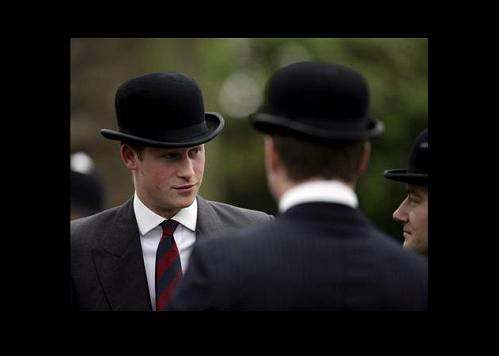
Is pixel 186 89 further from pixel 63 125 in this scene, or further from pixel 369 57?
pixel 369 57

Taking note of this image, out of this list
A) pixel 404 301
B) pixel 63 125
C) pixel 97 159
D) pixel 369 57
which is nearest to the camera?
pixel 404 301

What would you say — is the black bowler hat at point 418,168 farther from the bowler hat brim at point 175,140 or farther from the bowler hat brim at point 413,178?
the bowler hat brim at point 175,140

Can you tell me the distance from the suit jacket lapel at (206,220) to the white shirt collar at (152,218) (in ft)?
0.10

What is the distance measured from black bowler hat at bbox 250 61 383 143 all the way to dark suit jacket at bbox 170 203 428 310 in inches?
12.0

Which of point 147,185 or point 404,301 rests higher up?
point 147,185

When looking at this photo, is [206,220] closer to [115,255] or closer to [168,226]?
[168,226]

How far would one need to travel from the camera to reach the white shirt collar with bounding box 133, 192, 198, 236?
484 cm

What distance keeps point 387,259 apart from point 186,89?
167 cm

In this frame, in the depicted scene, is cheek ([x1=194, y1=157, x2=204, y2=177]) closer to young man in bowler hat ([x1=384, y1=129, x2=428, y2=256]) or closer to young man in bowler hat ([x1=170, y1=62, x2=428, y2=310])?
young man in bowler hat ([x1=384, y1=129, x2=428, y2=256])

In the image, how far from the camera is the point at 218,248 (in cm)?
350

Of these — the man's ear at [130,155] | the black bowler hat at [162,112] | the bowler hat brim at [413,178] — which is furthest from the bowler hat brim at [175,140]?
the bowler hat brim at [413,178]

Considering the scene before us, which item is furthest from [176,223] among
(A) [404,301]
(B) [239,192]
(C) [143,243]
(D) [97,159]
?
(B) [239,192]

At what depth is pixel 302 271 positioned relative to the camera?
3465 mm

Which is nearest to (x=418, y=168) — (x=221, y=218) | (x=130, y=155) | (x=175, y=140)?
(x=221, y=218)
